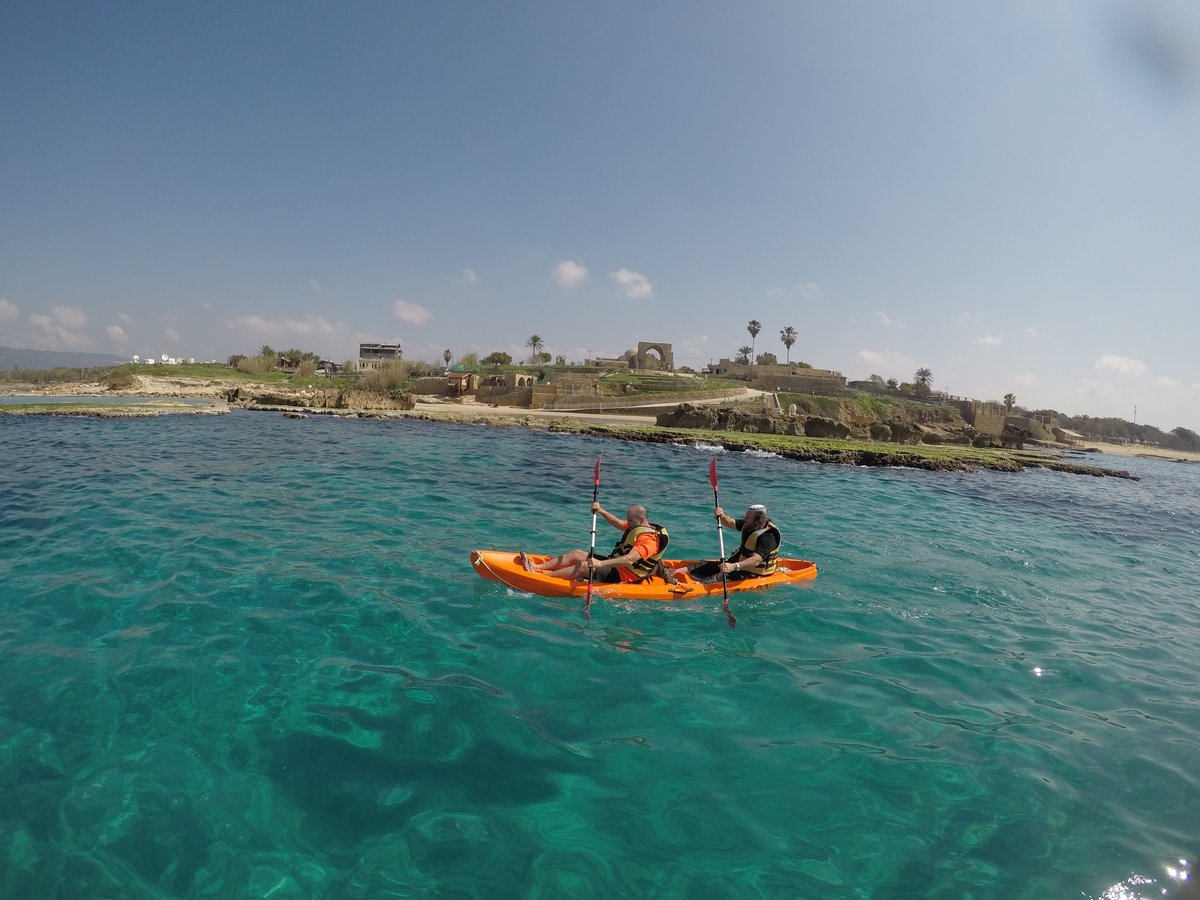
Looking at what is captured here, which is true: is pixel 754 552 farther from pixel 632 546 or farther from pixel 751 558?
pixel 632 546

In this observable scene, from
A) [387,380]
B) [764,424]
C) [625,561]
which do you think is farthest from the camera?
[387,380]

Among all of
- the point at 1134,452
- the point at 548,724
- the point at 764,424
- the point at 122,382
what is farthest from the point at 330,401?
the point at 1134,452

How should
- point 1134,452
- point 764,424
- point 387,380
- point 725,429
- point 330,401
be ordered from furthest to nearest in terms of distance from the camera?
point 1134,452, point 387,380, point 330,401, point 764,424, point 725,429

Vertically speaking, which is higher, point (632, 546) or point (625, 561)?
point (632, 546)

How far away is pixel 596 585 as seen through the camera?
30.3 feet

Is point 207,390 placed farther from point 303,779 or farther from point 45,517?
point 303,779

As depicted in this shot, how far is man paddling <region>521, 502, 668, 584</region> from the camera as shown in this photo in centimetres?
931

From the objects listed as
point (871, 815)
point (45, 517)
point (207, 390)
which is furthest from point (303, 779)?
point (207, 390)

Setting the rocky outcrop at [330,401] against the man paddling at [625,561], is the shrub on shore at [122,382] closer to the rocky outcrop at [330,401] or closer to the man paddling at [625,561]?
the rocky outcrop at [330,401]

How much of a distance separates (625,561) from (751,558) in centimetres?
231

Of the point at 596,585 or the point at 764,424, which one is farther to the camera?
the point at 764,424

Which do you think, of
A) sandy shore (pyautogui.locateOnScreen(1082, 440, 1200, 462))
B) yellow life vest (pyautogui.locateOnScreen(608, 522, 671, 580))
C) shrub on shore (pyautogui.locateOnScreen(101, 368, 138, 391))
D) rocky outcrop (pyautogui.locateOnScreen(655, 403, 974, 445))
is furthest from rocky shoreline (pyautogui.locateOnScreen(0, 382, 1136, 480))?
sandy shore (pyautogui.locateOnScreen(1082, 440, 1200, 462))

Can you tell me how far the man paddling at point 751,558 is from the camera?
994 centimetres

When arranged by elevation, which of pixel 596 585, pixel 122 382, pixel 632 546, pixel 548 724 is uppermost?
pixel 122 382
